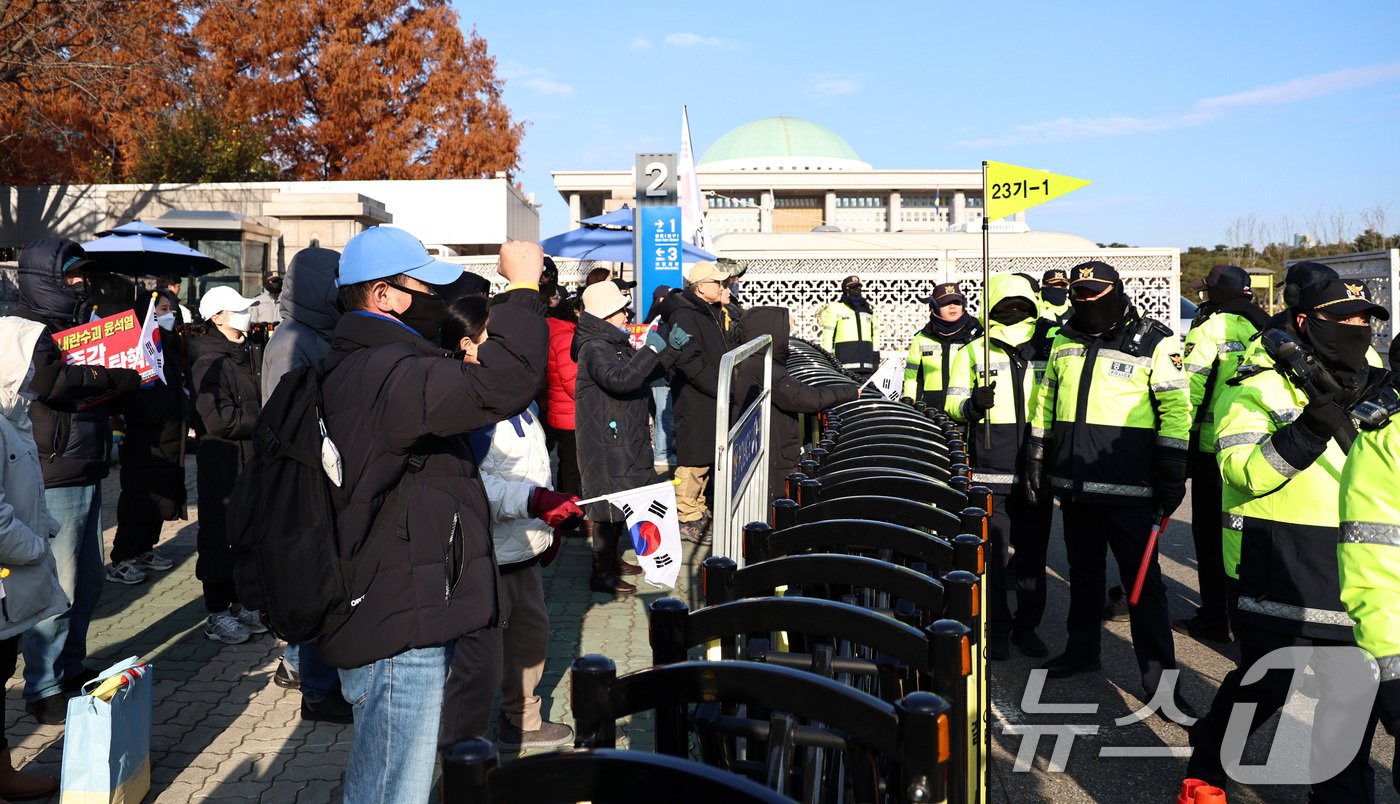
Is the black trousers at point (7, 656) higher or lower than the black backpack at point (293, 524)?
lower

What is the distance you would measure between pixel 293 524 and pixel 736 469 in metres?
1.99

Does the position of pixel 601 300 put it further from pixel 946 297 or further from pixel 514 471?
pixel 514 471

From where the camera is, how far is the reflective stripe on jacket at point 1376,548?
2.85 metres

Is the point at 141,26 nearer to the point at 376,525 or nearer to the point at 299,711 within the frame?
the point at 299,711

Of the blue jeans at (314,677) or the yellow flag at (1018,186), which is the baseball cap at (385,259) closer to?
the blue jeans at (314,677)

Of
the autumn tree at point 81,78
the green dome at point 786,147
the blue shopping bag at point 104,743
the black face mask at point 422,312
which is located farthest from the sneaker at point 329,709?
the green dome at point 786,147

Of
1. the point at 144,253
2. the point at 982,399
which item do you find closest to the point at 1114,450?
the point at 982,399

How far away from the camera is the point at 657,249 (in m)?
10.7

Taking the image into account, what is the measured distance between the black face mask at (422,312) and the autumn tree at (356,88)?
35.5m

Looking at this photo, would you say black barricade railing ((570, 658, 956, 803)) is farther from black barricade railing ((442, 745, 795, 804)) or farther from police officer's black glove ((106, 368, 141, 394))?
police officer's black glove ((106, 368, 141, 394))

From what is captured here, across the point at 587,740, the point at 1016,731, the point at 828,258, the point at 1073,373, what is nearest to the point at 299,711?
the point at 1016,731

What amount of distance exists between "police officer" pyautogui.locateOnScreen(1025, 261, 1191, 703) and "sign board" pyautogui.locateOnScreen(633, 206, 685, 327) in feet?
18.0

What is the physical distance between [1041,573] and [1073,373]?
1258 millimetres

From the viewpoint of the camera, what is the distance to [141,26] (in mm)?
20391
